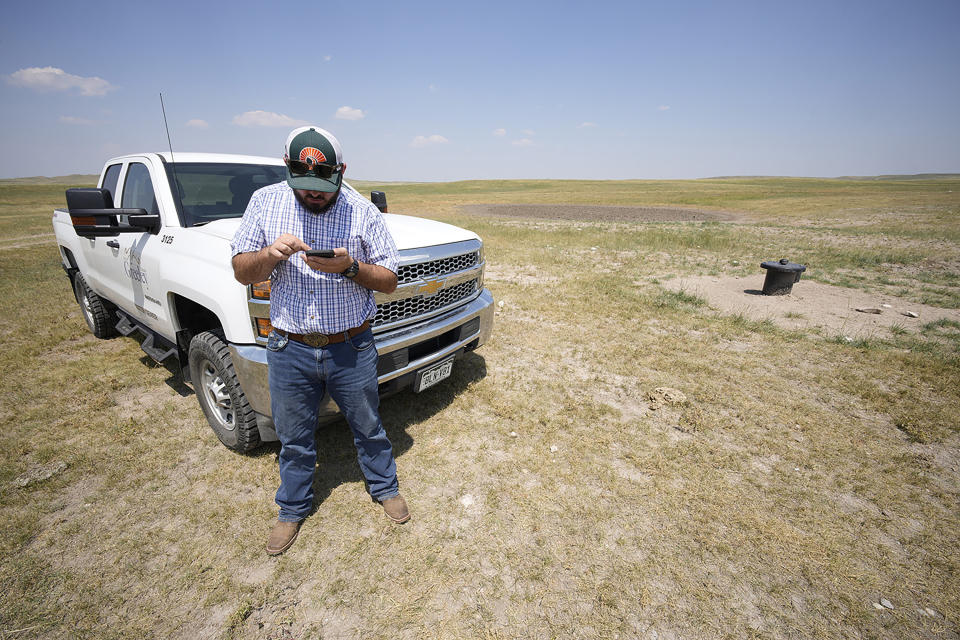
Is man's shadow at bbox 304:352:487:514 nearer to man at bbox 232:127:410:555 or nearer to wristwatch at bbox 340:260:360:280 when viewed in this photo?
man at bbox 232:127:410:555

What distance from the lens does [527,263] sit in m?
10.0

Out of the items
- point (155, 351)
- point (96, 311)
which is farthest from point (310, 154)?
point (96, 311)

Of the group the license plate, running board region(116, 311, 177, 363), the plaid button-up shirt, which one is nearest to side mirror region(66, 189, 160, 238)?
running board region(116, 311, 177, 363)

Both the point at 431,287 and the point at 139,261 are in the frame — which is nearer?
the point at 431,287

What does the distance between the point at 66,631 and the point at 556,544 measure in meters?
2.43

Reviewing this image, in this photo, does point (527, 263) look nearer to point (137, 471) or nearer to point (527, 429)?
point (527, 429)

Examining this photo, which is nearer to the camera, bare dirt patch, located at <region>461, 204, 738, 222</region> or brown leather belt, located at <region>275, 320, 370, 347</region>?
brown leather belt, located at <region>275, 320, 370, 347</region>

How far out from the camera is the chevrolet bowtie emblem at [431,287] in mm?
2854

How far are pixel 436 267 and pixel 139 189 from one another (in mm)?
3055

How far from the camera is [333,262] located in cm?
177

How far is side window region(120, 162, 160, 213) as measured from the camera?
139 inches

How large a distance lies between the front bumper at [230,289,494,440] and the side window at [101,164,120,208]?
323 centimetres

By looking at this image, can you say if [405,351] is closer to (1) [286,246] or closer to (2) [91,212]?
(1) [286,246]

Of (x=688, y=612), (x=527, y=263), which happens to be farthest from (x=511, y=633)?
(x=527, y=263)
